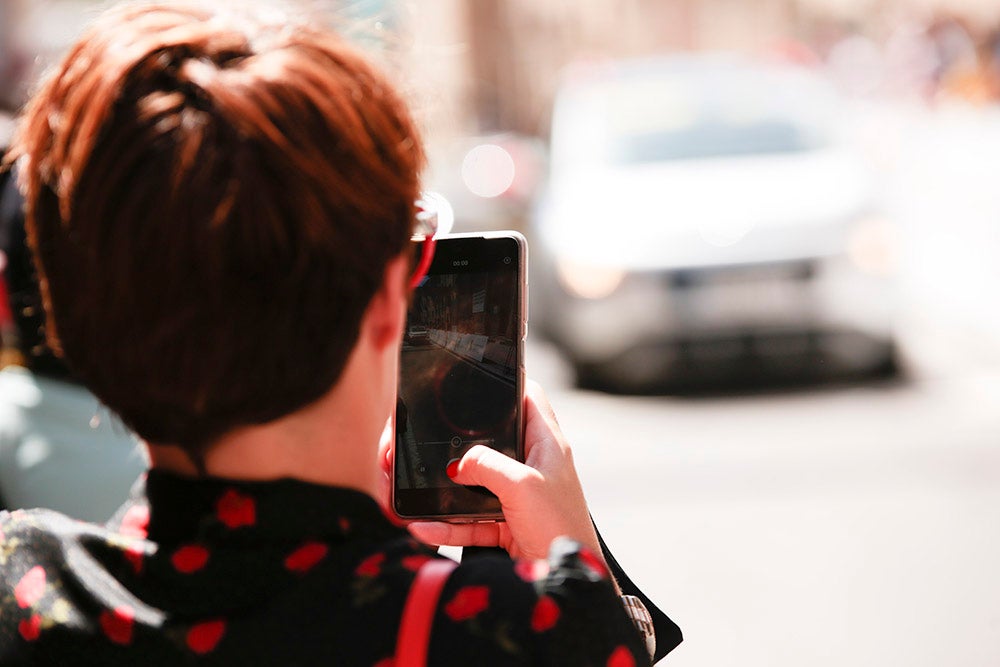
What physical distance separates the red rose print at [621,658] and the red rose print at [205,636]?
1.06 feet

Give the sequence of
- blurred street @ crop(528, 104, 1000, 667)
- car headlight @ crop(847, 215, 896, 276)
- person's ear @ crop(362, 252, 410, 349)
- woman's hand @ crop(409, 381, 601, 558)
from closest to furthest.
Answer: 1. person's ear @ crop(362, 252, 410, 349)
2. woman's hand @ crop(409, 381, 601, 558)
3. blurred street @ crop(528, 104, 1000, 667)
4. car headlight @ crop(847, 215, 896, 276)

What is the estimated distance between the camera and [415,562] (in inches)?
46.5

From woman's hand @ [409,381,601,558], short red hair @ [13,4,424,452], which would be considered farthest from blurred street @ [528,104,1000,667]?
short red hair @ [13,4,424,452]

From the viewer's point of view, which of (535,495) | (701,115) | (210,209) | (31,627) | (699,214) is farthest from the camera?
(701,115)

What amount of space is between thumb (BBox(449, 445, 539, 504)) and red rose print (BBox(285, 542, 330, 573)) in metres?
0.24

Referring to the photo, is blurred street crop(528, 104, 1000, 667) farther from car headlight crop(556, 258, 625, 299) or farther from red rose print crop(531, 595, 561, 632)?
red rose print crop(531, 595, 561, 632)

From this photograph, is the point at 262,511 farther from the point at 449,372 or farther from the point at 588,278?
the point at 588,278

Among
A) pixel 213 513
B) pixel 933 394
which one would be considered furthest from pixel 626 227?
pixel 213 513

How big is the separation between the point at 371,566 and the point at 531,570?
0.13 metres

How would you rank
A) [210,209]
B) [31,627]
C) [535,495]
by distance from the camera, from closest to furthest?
1. [210,209]
2. [31,627]
3. [535,495]

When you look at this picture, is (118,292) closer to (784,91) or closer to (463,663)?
(463,663)

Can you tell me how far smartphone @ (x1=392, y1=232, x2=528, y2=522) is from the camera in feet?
5.32

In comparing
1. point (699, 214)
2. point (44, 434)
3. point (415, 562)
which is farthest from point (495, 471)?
point (699, 214)

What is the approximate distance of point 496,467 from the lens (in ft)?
4.57
